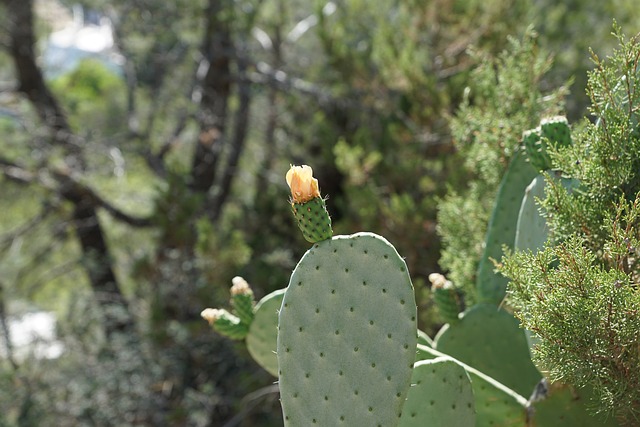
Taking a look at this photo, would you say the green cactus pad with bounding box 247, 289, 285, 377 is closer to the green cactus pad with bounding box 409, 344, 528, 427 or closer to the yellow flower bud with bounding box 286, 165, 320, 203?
the green cactus pad with bounding box 409, 344, 528, 427

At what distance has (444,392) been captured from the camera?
2092 mm

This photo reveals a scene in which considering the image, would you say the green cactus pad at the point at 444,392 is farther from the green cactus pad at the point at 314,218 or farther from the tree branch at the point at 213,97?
the tree branch at the point at 213,97

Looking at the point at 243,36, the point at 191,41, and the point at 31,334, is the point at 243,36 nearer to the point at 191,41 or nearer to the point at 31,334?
the point at 191,41

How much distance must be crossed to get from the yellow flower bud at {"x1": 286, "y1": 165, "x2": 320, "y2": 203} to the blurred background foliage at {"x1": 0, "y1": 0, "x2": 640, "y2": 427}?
223 cm

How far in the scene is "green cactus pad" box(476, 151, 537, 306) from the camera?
266 centimetres

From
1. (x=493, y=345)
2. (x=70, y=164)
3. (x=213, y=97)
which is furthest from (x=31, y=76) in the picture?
(x=493, y=345)

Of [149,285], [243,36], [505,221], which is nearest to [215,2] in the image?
[243,36]

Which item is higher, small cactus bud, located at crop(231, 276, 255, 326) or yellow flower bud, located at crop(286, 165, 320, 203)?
yellow flower bud, located at crop(286, 165, 320, 203)

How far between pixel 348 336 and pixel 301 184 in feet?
1.30

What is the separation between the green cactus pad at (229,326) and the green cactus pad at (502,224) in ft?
2.71

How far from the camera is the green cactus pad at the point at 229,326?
2449 millimetres

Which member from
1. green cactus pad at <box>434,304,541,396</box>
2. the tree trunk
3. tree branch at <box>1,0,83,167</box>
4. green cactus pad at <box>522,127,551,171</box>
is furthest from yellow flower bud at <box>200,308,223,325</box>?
tree branch at <box>1,0,83,167</box>

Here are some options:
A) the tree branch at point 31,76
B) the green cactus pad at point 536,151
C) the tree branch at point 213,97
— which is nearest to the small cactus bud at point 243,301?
the green cactus pad at point 536,151

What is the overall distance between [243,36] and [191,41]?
65 centimetres
